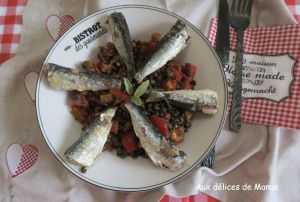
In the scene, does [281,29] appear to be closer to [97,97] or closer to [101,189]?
[97,97]

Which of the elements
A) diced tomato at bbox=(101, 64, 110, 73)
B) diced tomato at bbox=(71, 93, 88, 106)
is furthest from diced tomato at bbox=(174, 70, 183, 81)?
diced tomato at bbox=(71, 93, 88, 106)

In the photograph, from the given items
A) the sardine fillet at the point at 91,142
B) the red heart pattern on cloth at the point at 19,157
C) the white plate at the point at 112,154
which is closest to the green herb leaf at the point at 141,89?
the sardine fillet at the point at 91,142

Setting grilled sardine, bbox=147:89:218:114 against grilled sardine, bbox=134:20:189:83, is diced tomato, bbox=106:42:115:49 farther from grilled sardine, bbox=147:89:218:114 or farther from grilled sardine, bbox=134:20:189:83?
grilled sardine, bbox=147:89:218:114

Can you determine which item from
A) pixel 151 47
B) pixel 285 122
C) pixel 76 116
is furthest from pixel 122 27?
pixel 285 122

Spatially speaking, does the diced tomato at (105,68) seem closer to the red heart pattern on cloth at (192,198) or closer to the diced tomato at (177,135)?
the diced tomato at (177,135)

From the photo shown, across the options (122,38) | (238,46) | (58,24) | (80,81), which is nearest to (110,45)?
(122,38)
